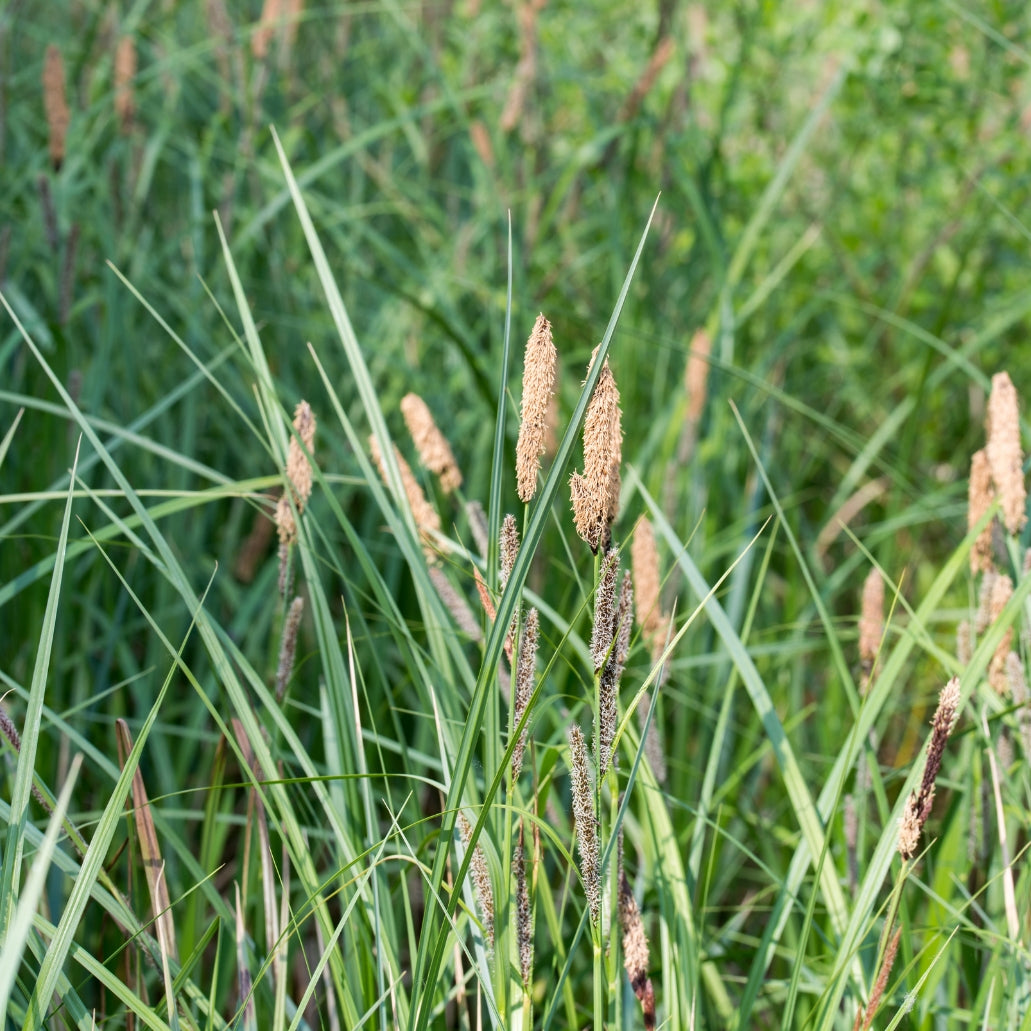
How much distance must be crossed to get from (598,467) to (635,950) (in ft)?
1.46

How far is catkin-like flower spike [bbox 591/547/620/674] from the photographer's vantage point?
799 mm

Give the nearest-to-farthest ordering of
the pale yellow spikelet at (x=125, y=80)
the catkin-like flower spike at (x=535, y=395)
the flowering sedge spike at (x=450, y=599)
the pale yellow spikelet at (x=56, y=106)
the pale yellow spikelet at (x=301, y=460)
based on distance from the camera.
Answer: the catkin-like flower spike at (x=535, y=395)
the pale yellow spikelet at (x=301, y=460)
the flowering sedge spike at (x=450, y=599)
the pale yellow spikelet at (x=56, y=106)
the pale yellow spikelet at (x=125, y=80)

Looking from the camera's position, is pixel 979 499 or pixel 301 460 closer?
pixel 301 460

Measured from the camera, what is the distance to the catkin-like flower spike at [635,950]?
3.11ft

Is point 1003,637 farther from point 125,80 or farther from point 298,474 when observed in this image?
point 125,80

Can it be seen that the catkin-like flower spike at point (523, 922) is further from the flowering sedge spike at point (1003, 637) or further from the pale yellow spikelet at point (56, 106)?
the pale yellow spikelet at point (56, 106)

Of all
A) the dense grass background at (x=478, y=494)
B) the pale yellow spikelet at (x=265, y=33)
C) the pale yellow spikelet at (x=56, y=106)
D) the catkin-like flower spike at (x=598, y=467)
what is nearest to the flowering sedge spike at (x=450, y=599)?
the dense grass background at (x=478, y=494)

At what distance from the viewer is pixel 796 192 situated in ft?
12.9

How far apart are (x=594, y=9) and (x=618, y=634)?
3414 millimetres

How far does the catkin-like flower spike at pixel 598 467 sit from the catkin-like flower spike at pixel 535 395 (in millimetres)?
31

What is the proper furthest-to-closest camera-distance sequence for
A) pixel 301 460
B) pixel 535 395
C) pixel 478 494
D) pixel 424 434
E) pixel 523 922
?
1. pixel 478 494
2. pixel 424 434
3. pixel 301 460
4. pixel 523 922
5. pixel 535 395

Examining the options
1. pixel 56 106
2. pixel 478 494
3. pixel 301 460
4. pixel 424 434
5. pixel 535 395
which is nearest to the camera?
pixel 535 395

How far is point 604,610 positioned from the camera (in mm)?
805

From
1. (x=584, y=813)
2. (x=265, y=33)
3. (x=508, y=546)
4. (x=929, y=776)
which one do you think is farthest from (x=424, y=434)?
(x=265, y=33)
